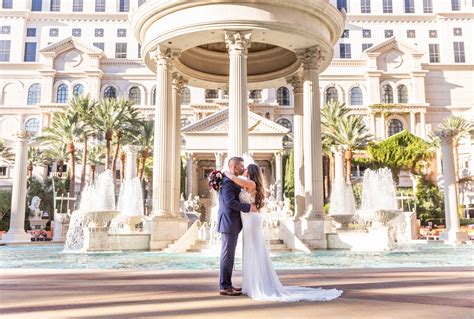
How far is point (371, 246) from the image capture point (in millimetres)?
16500

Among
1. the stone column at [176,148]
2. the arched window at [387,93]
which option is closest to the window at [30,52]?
the arched window at [387,93]

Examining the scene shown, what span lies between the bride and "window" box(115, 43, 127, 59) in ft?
237

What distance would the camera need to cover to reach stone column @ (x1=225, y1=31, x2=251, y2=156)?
53.5ft

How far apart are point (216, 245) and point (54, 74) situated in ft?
197

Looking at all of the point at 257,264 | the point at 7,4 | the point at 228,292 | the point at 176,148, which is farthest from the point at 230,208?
the point at 7,4

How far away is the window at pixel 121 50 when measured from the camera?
73500mm

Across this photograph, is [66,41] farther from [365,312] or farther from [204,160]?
[365,312]

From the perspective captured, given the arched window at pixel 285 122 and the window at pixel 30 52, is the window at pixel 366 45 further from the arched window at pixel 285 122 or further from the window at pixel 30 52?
the window at pixel 30 52

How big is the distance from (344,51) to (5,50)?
5655cm

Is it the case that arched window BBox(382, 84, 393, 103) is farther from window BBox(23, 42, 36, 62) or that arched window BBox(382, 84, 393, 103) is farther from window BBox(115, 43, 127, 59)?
window BBox(23, 42, 36, 62)

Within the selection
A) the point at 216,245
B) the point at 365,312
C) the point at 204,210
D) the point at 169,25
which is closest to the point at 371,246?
the point at 216,245

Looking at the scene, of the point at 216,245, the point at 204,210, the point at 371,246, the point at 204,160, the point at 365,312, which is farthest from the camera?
the point at 204,160

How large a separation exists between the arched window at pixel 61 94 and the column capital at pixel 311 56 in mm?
55827

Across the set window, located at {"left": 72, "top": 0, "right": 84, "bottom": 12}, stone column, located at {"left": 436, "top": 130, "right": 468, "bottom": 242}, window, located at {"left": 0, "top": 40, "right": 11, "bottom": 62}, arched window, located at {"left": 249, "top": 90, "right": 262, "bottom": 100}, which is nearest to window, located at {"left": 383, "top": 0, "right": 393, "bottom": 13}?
arched window, located at {"left": 249, "top": 90, "right": 262, "bottom": 100}
